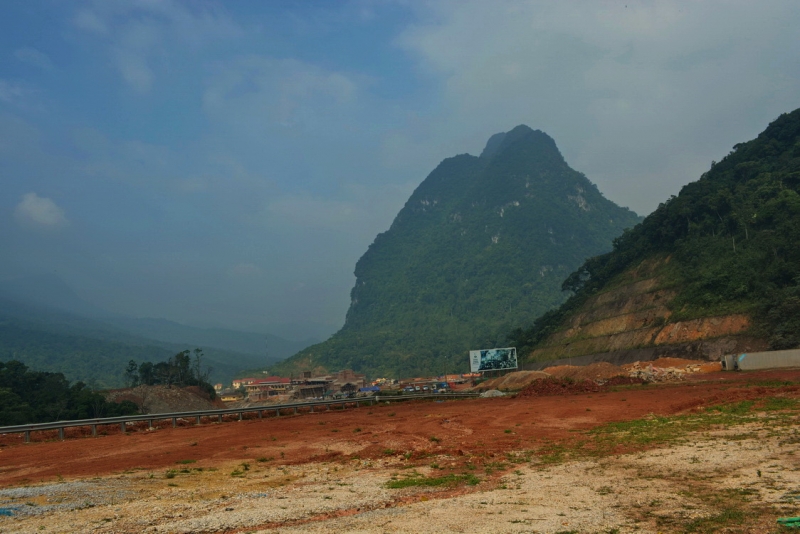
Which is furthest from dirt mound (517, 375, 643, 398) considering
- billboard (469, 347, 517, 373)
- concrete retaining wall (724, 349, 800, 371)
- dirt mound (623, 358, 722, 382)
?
billboard (469, 347, 517, 373)

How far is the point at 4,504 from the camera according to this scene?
13273mm

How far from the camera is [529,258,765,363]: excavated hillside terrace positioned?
202 ft

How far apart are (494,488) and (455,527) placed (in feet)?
12.9

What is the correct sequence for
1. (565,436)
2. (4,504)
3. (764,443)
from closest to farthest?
(4,504)
(764,443)
(565,436)

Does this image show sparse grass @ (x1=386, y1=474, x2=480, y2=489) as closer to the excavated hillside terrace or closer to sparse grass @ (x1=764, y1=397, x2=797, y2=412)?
sparse grass @ (x1=764, y1=397, x2=797, y2=412)

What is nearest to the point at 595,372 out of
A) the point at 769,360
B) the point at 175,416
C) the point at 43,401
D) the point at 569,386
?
the point at 569,386

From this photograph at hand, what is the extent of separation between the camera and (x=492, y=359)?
88438 millimetres

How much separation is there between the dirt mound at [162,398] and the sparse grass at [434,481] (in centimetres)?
7148

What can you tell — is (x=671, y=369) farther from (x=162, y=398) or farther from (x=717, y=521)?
(x=162, y=398)

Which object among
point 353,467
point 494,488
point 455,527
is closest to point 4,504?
point 353,467

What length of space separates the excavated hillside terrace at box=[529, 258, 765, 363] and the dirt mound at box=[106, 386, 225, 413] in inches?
2305

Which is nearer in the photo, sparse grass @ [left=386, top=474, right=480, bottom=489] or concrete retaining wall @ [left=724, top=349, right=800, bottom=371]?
sparse grass @ [left=386, top=474, right=480, bottom=489]

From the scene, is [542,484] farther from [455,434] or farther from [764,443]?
[455,434]

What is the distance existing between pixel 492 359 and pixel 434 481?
75206 mm
